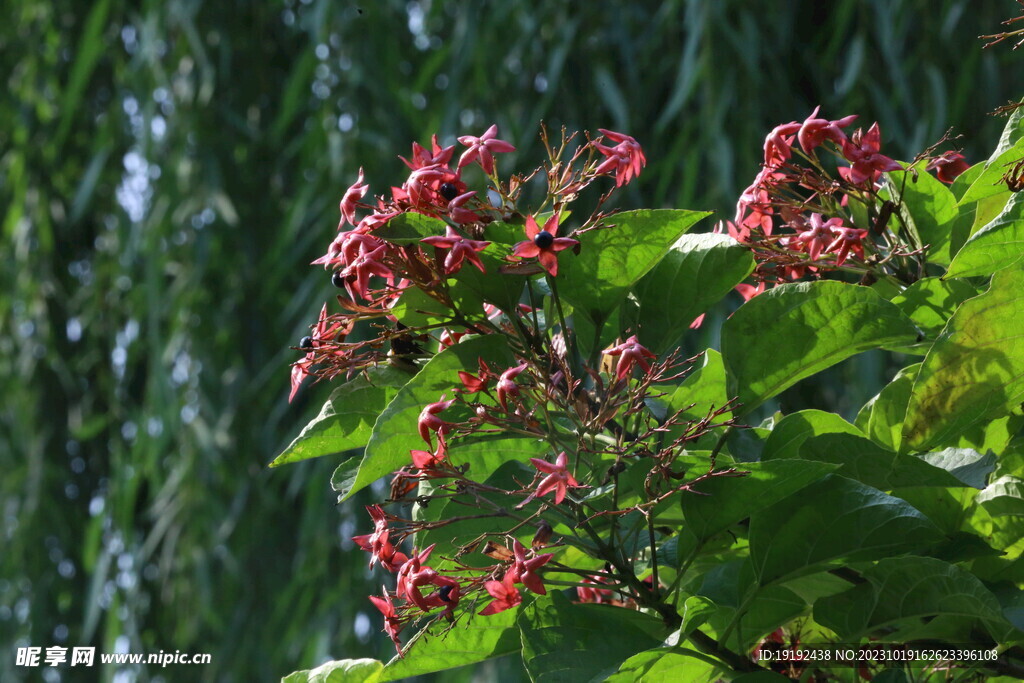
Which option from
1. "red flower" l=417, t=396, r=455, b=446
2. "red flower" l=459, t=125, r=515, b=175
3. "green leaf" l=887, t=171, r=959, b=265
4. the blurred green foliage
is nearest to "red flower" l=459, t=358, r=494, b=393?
"red flower" l=417, t=396, r=455, b=446

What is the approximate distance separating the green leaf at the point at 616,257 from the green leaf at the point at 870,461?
10cm

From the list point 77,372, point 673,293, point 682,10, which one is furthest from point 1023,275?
point 77,372

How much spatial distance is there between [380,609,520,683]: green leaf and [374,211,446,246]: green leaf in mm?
163

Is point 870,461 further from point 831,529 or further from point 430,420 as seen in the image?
point 430,420

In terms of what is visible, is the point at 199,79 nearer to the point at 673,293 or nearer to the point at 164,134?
the point at 164,134

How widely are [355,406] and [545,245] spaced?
128mm

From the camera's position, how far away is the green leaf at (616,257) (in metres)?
0.45

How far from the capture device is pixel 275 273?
6.57 feet

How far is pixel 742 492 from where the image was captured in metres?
0.43

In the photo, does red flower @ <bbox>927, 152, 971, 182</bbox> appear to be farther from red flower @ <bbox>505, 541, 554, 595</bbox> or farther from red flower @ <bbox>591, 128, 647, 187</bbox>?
red flower @ <bbox>505, 541, 554, 595</bbox>

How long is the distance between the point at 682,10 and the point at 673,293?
5.16 ft

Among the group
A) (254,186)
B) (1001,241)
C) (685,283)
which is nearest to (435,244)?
(685,283)

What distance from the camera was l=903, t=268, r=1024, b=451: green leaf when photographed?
43 centimetres

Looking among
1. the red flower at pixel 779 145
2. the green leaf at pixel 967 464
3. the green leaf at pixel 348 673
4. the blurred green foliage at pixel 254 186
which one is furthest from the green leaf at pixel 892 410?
the blurred green foliage at pixel 254 186
